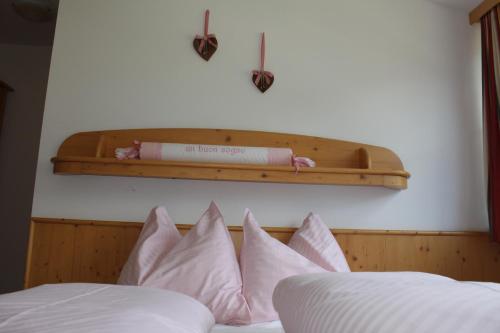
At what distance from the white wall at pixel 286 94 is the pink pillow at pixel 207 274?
38cm

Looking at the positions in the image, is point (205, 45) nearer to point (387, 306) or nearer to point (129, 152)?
point (129, 152)

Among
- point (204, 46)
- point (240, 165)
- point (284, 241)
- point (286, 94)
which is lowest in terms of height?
point (284, 241)

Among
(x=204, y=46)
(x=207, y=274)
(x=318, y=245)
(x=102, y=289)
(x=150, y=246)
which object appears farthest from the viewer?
(x=204, y=46)

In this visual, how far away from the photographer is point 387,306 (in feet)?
1.36

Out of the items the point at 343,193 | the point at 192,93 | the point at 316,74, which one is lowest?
the point at 343,193

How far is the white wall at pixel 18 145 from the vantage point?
3.18 m

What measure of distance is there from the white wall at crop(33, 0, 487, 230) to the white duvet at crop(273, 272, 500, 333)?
1388mm

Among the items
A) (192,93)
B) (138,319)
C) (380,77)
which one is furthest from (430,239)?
(138,319)

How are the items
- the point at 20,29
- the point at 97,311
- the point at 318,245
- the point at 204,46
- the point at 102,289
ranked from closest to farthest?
the point at 97,311, the point at 102,289, the point at 318,245, the point at 204,46, the point at 20,29

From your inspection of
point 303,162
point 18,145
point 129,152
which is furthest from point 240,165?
point 18,145

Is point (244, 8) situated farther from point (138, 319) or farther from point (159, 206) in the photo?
point (138, 319)

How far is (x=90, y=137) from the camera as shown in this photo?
1926 millimetres

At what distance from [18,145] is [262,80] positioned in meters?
2.61

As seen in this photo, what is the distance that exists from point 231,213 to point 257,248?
1.32 ft
